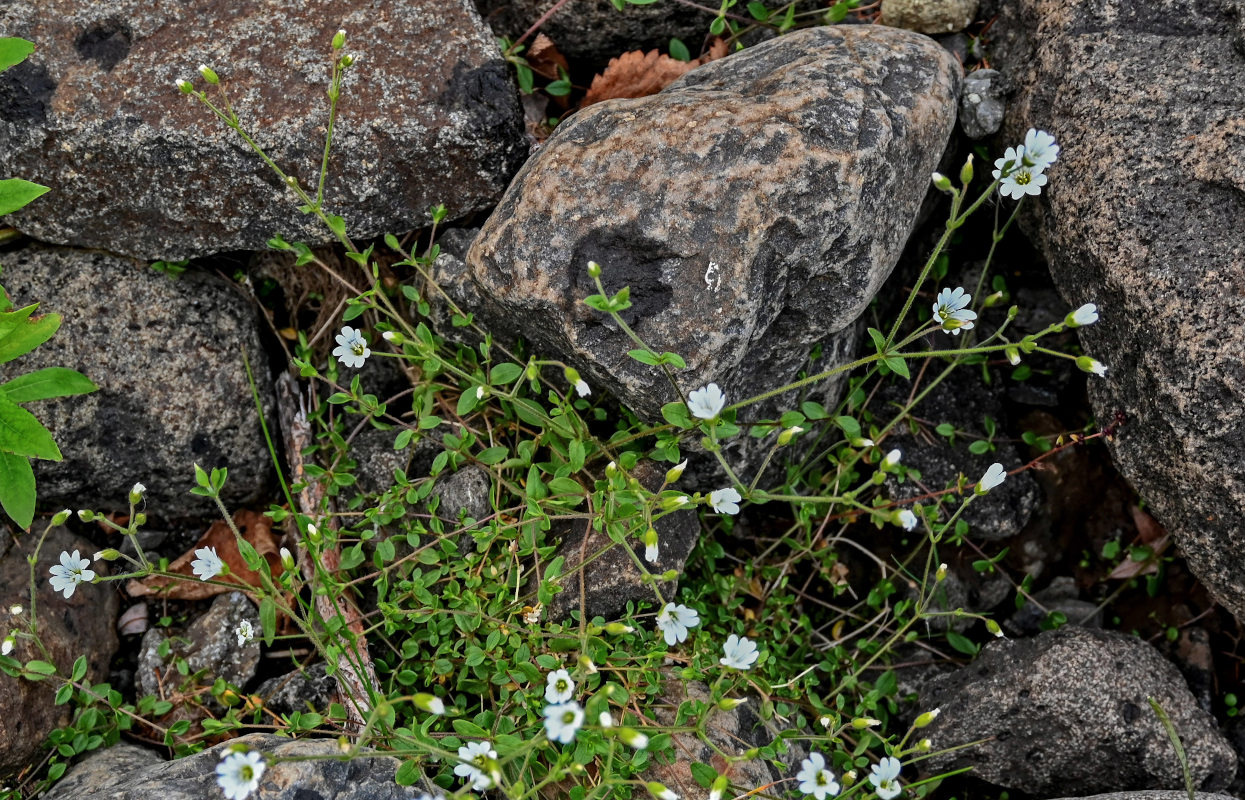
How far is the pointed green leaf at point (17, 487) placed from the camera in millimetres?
3002

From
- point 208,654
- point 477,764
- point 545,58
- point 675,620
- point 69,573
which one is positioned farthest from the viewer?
point 545,58

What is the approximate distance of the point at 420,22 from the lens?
3.62 metres

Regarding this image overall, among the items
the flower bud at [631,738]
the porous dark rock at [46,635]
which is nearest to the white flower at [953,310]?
the flower bud at [631,738]

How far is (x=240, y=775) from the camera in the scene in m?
2.40

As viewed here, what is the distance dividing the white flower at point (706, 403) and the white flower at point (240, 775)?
146 centimetres

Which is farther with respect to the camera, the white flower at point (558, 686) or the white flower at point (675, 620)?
the white flower at point (675, 620)

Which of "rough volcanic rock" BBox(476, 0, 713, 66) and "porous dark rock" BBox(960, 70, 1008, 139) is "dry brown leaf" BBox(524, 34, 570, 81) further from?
"porous dark rock" BBox(960, 70, 1008, 139)

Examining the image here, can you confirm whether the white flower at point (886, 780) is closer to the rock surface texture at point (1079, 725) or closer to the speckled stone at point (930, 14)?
the rock surface texture at point (1079, 725)

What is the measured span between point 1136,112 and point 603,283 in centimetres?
187

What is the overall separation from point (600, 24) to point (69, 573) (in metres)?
2.82

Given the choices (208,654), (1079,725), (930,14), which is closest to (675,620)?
(1079,725)

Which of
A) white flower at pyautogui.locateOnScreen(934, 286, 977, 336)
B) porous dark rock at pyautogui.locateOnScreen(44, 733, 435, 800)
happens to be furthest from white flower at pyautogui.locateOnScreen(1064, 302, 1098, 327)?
porous dark rock at pyautogui.locateOnScreen(44, 733, 435, 800)

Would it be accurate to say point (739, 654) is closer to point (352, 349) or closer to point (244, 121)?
point (352, 349)

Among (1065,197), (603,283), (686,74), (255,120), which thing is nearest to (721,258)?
(603,283)
